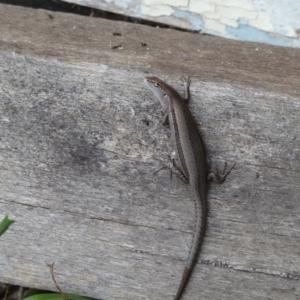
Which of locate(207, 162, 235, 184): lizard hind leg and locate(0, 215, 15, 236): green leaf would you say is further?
locate(207, 162, 235, 184): lizard hind leg

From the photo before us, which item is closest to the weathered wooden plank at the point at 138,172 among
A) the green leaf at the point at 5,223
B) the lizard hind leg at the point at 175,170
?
the lizard hind leg at the point at 175,170

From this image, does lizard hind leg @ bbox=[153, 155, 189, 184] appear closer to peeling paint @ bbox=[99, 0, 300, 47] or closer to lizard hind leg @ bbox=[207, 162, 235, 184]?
lizard hind leg @ bbox=[207, 162, 235, 184]

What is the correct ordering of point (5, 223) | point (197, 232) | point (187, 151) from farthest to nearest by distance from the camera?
point (187, 151), point (197, 232), point (5, 223)

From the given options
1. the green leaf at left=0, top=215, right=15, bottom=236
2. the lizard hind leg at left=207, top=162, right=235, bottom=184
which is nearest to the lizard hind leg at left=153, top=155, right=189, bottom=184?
the lizard hind leg at left=207, top=162, right=235, bottom=184

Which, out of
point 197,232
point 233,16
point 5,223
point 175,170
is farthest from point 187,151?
point 5,223

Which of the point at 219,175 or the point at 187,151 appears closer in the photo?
the point at 219,175

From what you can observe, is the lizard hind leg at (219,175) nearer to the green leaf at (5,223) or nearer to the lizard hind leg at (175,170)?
the lizard hind leg at (175,170)

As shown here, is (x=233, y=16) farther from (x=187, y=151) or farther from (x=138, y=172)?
(x=138, y=172)
